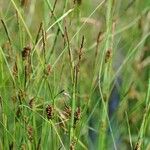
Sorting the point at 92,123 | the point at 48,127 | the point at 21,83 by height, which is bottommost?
the point at 92,123

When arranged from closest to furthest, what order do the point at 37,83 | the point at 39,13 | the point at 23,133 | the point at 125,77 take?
the point at 23,133 → the point at 37,83 → the point at 125,77 → the point at 39,13

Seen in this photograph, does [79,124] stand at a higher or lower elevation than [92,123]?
higher

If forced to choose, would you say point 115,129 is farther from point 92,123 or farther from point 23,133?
point 23,133

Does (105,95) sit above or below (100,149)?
above

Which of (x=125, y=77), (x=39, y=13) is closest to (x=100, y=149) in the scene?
(x=125, y=77)

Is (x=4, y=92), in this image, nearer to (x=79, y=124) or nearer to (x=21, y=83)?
(x=21, y=83)

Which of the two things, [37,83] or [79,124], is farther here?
[37,83]

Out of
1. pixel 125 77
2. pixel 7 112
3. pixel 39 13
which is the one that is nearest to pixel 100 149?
pixel 7 112

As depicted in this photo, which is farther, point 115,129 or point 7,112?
point 115,129

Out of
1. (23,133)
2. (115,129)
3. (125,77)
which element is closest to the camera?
(23,133)
